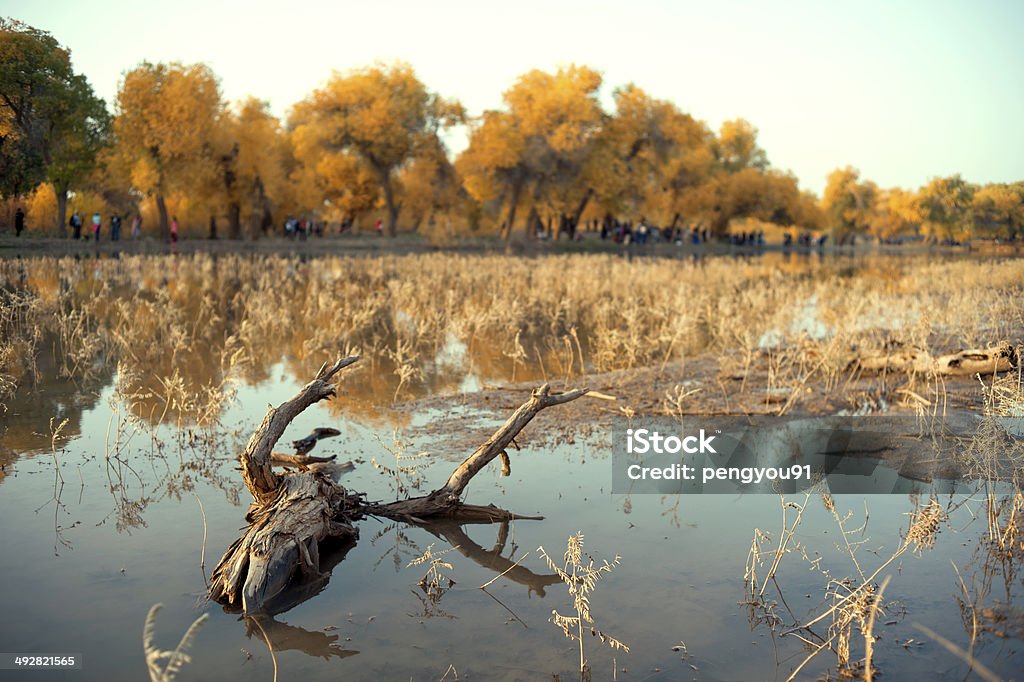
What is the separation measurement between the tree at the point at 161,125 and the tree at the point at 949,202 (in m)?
34.5

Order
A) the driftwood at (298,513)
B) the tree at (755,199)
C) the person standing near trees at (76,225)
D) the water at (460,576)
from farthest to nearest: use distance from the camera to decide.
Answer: the tree at (755,199) < the person standing near trees at (76,225) < the driftwood at (298,513) < the water at (460,576)

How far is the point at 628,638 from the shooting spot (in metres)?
4.76

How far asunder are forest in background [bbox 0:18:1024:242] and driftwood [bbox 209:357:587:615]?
22150 millimetres

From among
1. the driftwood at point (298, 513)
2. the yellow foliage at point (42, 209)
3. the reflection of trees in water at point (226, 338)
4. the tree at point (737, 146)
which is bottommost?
the driftwood at point (298, 513)

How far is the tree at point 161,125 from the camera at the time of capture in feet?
144

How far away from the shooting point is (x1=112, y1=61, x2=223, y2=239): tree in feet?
144

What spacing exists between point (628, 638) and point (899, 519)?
2.90 meters

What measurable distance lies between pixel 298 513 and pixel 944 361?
27.1 feet

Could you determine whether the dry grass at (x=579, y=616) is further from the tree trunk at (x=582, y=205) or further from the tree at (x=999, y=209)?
the tree trunk at (x=582, y=205)

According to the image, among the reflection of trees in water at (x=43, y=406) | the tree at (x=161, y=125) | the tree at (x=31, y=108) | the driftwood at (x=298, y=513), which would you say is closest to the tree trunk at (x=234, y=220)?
the tree at (x=161, y=125)

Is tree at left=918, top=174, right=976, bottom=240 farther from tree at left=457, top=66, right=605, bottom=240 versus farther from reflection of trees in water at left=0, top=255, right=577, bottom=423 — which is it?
tree at left=457, top=66, right=605, bottom=240

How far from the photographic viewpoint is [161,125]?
44000mm

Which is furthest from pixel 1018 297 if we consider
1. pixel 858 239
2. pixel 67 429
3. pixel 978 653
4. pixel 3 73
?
pixel 858 239

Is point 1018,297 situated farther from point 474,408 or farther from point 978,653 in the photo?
point 978,653
